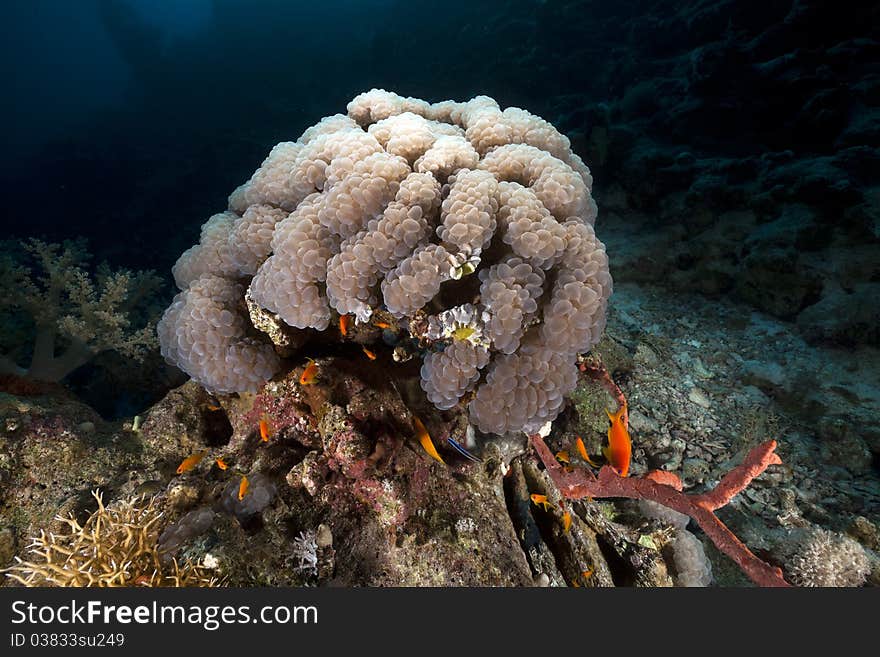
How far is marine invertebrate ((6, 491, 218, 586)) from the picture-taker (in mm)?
2004

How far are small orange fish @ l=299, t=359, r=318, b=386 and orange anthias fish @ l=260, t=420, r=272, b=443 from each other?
0.37m

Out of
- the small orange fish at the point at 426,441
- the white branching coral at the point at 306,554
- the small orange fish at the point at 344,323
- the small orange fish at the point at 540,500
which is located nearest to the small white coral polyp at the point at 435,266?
the small orange fish at the point at 344,323

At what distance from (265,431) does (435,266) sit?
63.9 inches

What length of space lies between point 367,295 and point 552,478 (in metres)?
1.91

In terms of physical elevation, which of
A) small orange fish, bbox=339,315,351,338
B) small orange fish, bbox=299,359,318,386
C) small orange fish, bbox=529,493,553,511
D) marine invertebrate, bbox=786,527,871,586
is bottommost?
marine invertebrate, bbox=786,527,871,586

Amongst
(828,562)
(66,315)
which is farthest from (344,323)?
(66,315)

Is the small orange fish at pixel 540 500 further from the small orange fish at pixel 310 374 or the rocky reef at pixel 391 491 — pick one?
the small orange fish at pixel 310 374

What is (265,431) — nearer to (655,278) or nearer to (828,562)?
(828,562)

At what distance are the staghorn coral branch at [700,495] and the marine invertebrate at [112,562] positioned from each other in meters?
2.28

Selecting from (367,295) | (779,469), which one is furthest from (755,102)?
(367,295)

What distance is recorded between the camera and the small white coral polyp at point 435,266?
230 cm

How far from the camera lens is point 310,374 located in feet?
8.85

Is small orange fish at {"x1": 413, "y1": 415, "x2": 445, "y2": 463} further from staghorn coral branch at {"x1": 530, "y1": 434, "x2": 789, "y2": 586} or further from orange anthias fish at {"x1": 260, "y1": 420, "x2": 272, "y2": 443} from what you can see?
orange anthias fish at {"x1": 260, "y1": 420, "x2": 272, "y2": 443}

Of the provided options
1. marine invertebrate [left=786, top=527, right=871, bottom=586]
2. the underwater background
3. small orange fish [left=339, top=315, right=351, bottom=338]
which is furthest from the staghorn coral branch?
small orange fish [left=339, top=315, right=351, bottom=338]
